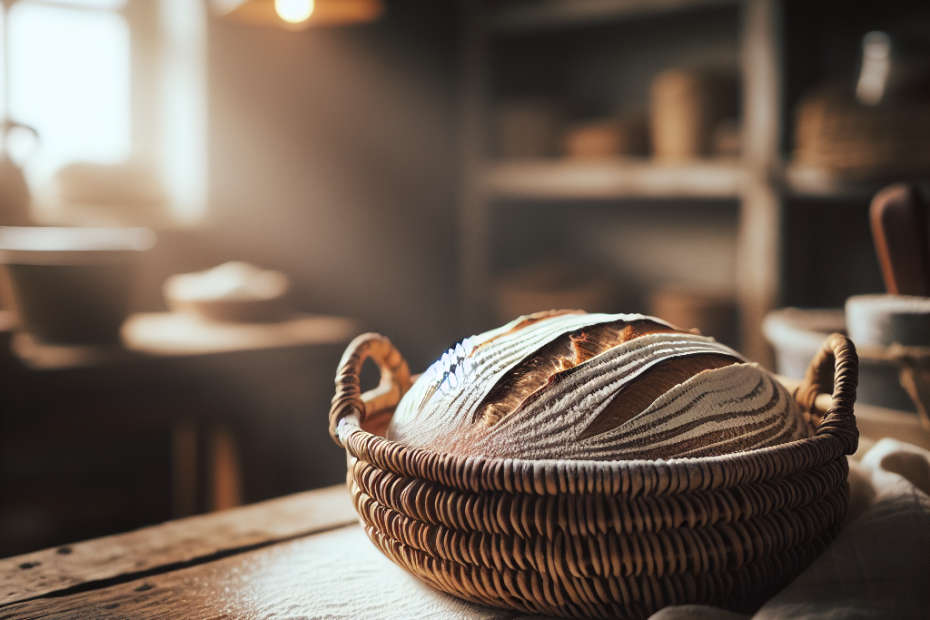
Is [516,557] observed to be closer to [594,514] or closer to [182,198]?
[594,514]

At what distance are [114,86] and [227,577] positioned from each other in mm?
2444

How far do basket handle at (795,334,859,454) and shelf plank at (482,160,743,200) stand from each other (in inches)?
65.7

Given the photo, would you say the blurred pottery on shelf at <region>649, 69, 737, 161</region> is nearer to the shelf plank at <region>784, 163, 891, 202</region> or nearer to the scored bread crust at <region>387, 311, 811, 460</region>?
the shelf plank at <region>784, 163, 891, 202</region>

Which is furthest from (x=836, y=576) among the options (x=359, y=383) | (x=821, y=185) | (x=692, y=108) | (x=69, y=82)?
(x=69, y=82)

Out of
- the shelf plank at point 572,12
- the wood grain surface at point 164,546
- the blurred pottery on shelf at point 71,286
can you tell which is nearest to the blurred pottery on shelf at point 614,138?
the shelf plank at point 572,12

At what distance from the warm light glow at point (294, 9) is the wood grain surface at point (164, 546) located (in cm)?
128

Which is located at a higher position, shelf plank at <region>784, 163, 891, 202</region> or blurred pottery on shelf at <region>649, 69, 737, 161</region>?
blurred pottery on shelf at <region>649, 69, 737, 161</region>

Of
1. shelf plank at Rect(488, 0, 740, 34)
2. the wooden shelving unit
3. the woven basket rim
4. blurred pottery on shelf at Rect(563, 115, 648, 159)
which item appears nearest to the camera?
the woven basket rim

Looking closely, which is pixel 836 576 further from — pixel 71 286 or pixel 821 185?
pixel 821 185

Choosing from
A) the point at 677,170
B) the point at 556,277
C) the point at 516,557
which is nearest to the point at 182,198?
the point at 556,277

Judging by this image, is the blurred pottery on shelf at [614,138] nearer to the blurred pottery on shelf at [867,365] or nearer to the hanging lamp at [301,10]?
the hanging lamp at [301,10]

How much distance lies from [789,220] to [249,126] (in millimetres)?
1759

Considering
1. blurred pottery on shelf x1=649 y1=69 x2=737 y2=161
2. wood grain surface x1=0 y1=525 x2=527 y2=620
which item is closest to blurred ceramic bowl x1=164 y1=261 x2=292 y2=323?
blurred pottery on shelf x1=649 y1=69 x2=737 y2=161

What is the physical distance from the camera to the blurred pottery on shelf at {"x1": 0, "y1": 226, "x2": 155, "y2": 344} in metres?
1.51
